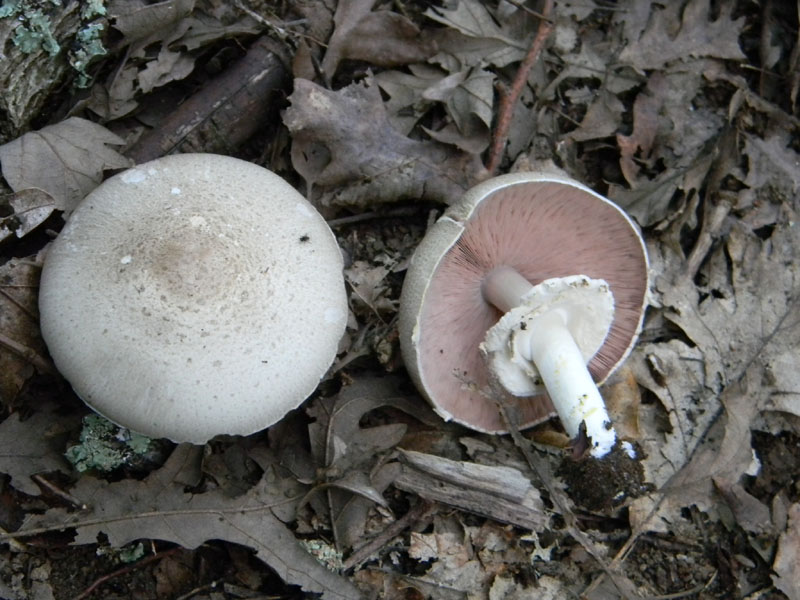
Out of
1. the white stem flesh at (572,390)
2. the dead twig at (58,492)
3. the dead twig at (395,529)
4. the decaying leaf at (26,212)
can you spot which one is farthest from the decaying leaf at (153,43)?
the dead twig at (395,529)

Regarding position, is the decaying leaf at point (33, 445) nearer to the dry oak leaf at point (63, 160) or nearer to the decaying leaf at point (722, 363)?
the dry oak leaf at point (63, 160)

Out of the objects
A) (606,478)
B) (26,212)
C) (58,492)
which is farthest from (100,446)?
(606,478)

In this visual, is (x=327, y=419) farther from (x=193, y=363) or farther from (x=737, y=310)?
(x=737, y=310)

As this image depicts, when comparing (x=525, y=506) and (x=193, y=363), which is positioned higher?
(x=193, y=363)

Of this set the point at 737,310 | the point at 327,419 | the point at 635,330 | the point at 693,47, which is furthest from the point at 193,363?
the point at 693,47

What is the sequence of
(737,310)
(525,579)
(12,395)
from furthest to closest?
(737,310)
(525,579)
(12,395)

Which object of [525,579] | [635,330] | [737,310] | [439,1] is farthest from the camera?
[439,1]

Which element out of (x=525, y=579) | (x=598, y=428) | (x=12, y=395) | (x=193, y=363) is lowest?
(x=525, y=579)
